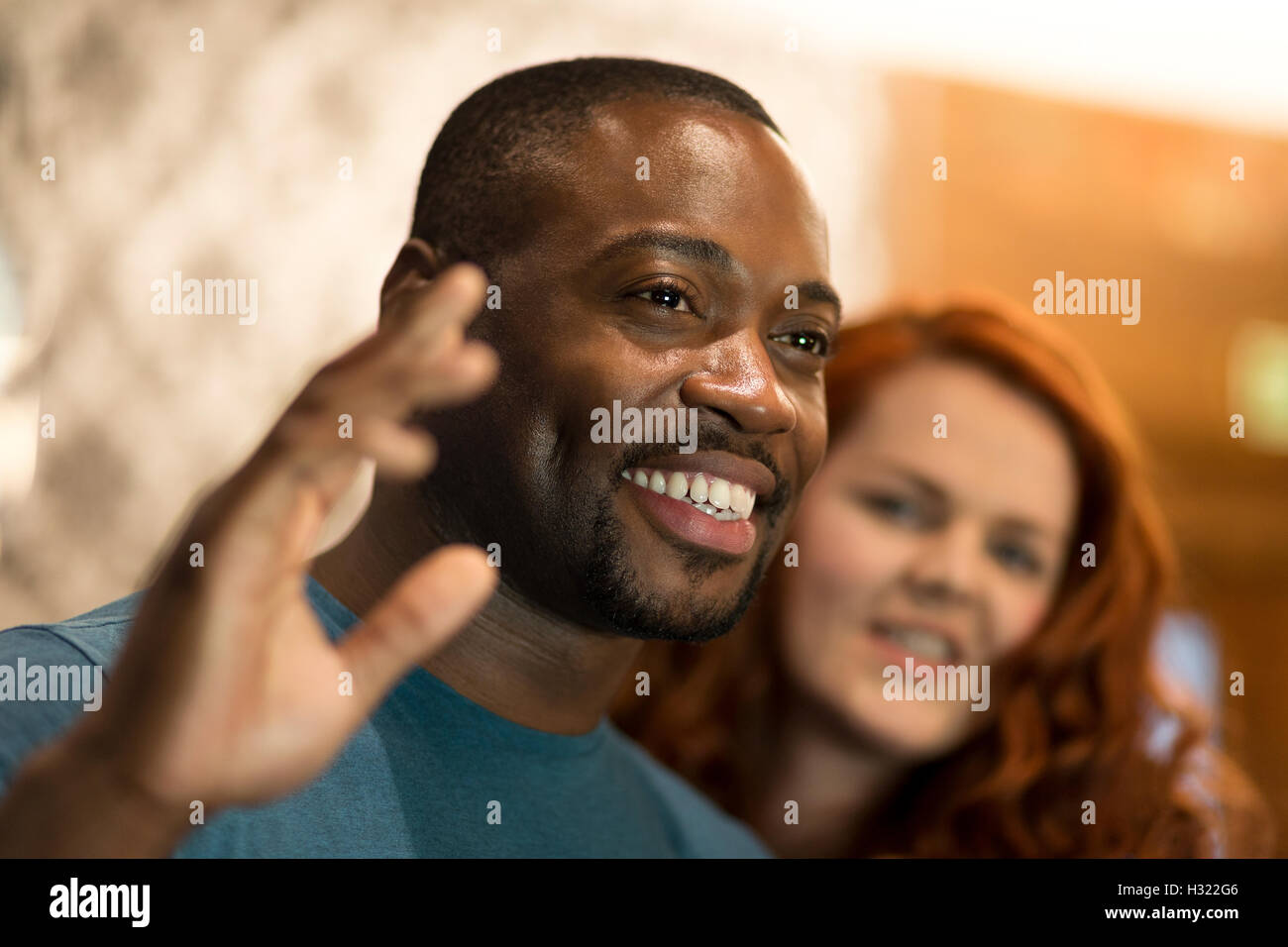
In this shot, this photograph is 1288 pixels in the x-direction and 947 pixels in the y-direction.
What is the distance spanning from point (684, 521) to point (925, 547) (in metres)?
0.75

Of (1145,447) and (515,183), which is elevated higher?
(515,183)

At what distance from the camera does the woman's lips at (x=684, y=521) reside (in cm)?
76

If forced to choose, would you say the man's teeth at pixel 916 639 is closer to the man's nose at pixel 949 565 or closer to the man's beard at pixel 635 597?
the man's nose at pixel 949 565

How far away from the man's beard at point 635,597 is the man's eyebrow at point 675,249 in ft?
0.56

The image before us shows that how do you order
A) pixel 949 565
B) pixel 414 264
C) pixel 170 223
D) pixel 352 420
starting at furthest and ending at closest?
pixel 170 223, pixel 949 565, pixel 414 264, pixel 352 420

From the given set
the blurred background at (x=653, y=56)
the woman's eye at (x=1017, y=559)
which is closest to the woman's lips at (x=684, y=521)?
the woman's eye at (x=1017, y=559)

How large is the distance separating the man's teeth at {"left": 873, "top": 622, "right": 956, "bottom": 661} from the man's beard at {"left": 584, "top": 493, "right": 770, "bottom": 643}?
71 centimetres

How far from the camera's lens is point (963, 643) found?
1.45 metres

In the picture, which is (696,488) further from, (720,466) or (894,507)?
(894,507)

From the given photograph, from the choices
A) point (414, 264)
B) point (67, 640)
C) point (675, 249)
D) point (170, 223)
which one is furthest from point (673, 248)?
point (170, 223)
